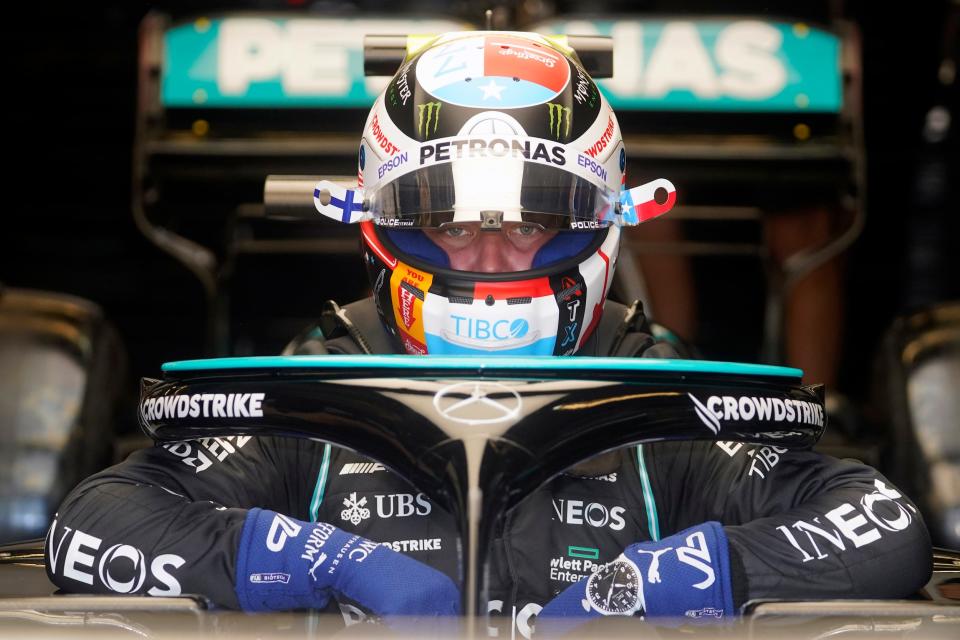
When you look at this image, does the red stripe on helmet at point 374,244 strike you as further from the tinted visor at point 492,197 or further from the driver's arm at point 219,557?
the driver's arm at point 219,557

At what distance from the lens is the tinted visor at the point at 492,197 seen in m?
1.59

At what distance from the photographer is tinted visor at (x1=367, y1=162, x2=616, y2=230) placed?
5.21 feet

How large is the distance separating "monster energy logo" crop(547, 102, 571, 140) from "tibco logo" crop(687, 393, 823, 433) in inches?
18.0

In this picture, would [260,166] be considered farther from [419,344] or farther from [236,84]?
[419,344]

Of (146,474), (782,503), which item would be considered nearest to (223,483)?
(146,474)

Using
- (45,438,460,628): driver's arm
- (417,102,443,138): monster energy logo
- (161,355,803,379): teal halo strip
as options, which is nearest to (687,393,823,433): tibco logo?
(161,355,803,379): teal halo strip

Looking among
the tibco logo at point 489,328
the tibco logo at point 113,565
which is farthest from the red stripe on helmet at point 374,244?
the tibco logo at point 113,565

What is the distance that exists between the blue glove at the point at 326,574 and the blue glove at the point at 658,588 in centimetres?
11

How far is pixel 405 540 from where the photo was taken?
4.93 ft

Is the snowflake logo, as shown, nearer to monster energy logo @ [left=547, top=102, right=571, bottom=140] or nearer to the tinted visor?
the tinted visor

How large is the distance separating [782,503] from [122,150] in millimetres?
3780

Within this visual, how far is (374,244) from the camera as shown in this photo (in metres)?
1.70

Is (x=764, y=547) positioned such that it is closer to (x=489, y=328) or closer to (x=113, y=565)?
(x=489, y=328)

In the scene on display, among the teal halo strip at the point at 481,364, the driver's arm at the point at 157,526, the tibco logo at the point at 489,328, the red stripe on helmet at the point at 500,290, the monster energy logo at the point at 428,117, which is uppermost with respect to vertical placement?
the monster energy logo at the point at 428,117
